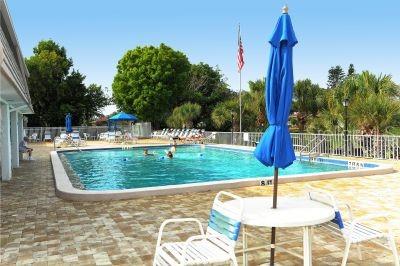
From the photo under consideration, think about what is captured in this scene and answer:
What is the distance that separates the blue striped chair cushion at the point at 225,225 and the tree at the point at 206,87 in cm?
3535

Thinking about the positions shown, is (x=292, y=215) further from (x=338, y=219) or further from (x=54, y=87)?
(x=54, y=87)

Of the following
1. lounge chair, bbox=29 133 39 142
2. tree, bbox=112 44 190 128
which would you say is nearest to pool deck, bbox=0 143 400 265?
lounge chair, bbox=29 133 39 142

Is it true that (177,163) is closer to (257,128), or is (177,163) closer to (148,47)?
(257,128)

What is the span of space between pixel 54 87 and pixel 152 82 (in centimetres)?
1005

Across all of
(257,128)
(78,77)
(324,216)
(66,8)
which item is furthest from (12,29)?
(78,77)

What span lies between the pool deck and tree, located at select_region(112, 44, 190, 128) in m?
28.6

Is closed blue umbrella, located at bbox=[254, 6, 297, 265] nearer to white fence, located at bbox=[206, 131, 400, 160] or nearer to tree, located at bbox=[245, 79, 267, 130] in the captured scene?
white fence, located at bbox=[206, 131, 400, 160]

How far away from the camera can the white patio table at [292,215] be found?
3.36 m

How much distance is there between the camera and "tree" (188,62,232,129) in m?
40.3

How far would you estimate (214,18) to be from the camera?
2634 cm

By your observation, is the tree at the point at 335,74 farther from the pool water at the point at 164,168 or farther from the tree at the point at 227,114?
the pool water at the point at 164,168

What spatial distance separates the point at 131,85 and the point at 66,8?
14745mm

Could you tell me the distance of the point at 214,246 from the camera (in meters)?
3.54

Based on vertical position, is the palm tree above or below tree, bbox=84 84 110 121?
below
